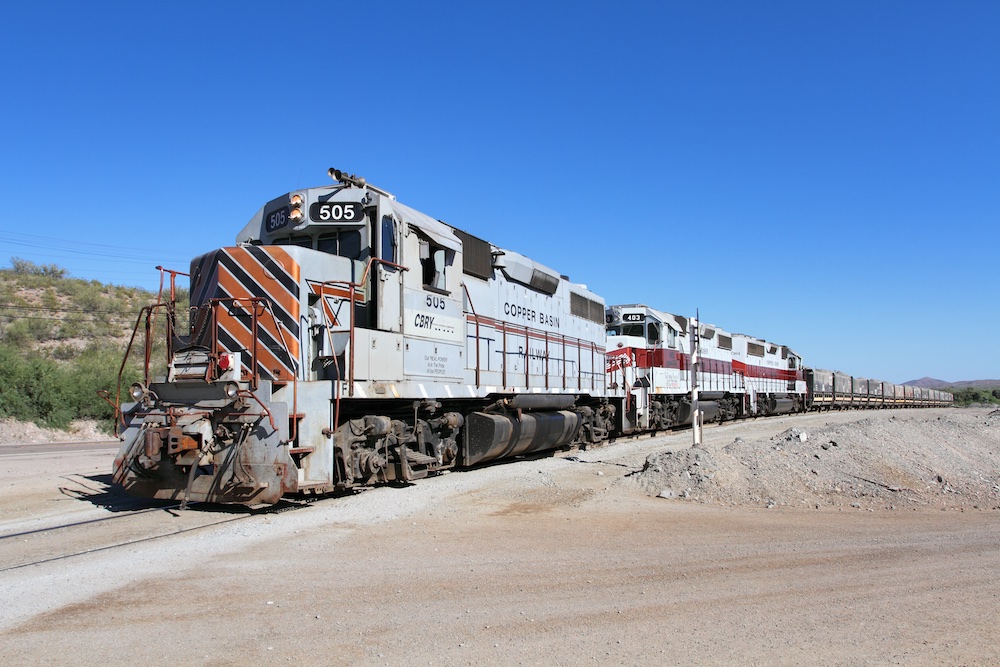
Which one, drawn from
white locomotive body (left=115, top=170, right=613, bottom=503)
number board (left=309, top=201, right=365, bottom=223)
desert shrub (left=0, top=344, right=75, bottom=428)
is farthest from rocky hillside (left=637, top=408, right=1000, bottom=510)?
desert shrub (left=0, top=344, right=75, bottom=428)

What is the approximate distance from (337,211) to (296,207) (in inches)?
21.5

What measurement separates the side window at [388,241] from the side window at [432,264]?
696 mm

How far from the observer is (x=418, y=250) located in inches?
376

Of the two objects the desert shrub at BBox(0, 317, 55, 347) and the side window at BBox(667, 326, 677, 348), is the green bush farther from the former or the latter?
the side window at BBox(667, 326, 677, 348)

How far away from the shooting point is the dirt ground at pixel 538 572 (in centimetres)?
388

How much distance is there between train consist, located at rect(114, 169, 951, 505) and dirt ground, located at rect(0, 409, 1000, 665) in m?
0.55

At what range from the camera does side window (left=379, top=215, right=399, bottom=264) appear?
885 centimetres

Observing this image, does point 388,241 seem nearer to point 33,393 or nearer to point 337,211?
point 337,211

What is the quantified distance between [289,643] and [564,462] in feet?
30.2

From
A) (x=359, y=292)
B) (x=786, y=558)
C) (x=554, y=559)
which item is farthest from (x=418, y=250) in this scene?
(x=786, y=558)

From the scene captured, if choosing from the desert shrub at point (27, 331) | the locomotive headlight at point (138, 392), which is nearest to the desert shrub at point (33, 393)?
the desert shrub at point (27, 331)

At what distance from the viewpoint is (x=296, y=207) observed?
8.90 metres

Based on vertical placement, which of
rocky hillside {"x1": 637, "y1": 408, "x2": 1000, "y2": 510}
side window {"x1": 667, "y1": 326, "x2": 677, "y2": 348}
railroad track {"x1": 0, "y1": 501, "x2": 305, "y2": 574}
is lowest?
railroad track {"x1": 0, "y1": 501, "x2": 305, "y2": 574}

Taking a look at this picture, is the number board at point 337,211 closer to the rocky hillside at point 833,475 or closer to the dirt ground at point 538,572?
the dirt ground at point 538,572
